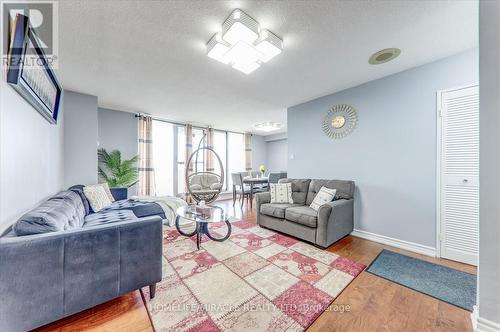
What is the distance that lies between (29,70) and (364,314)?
325 centimetres

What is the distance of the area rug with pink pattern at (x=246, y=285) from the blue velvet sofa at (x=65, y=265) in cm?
31

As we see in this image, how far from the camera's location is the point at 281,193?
3.22m

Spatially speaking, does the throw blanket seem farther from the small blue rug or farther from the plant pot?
the small blue rug

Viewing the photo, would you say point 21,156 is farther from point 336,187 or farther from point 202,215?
point 336,187

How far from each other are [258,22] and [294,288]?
239 cm

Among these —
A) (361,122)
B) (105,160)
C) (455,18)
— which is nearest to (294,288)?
(361,122)

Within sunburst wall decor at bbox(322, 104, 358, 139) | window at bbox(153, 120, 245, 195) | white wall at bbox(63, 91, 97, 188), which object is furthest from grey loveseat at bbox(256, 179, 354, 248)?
white wall at bbox(63, 91, 97, 188)

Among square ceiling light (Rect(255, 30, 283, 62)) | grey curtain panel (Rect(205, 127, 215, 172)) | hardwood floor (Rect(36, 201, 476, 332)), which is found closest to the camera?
hardwood floor (Rect(36, 201, 476, 332))

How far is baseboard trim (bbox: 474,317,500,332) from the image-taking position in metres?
1.10

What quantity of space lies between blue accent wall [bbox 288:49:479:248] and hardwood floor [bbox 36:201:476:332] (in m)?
1.16

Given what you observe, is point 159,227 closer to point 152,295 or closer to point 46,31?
point 152,295

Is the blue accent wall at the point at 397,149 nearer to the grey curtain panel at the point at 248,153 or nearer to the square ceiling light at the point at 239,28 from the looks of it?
the square ceiling light at the point at 239,28

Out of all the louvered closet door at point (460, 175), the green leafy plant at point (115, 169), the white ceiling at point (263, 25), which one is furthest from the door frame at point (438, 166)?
the green leafy plant at point (115, 169)

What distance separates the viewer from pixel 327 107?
3289 millimetres
